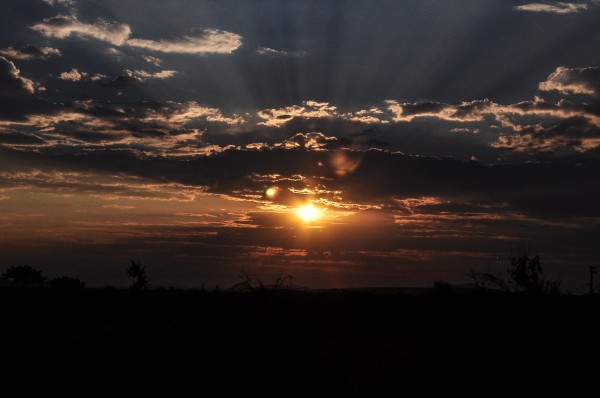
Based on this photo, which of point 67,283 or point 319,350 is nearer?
point 319,350

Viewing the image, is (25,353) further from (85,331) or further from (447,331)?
(447,331)

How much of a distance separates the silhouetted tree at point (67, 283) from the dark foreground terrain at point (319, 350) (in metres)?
16.9

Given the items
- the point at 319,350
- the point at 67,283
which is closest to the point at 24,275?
the point at 67,283

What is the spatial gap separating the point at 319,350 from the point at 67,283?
35694 millimetres

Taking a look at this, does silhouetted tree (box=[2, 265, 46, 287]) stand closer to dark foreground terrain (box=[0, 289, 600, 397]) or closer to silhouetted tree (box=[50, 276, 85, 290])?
silhouetted tree (box=[50, 276, 85, 290])

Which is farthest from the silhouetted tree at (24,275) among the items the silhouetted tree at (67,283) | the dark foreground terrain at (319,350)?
the dark foreground terrain at (319,350)

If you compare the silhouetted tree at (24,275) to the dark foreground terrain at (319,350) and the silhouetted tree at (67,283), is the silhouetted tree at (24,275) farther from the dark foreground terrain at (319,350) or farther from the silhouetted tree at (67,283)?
the dark foreground terrain at (319,350)

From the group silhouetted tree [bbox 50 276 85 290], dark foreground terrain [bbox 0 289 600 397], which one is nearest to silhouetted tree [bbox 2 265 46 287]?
silhouetted tree [bbox 50 276 85 290]

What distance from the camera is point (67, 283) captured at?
169 feet

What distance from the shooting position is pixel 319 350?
2148 centimetres

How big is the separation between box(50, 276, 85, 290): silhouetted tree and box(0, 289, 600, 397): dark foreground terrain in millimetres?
16898

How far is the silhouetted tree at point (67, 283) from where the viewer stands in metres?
49.7

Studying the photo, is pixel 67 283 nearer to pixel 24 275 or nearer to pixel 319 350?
pixel 24 275

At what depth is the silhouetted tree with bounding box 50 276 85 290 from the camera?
49681 millimetres
